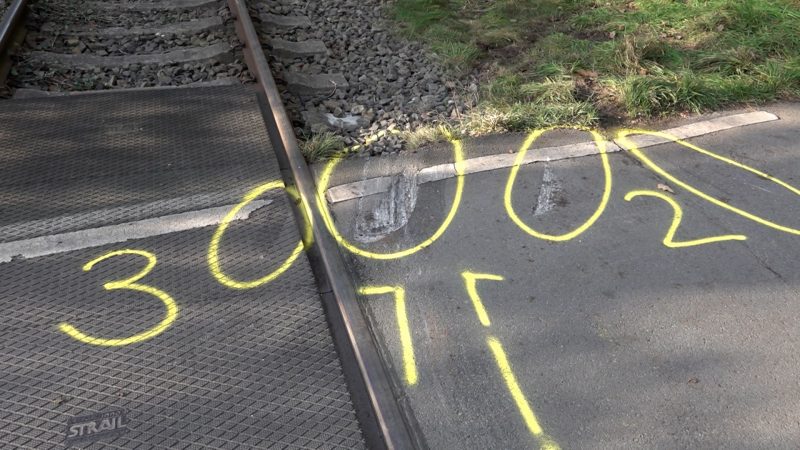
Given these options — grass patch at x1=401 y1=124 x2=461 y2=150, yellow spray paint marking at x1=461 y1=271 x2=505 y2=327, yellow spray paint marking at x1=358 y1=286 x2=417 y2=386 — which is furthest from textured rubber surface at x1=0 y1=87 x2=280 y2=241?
yellow spray paint marking at x1=461 y1=271 x2=505 y2=327

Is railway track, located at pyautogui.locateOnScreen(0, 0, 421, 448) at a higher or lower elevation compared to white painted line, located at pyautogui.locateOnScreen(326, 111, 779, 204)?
higher

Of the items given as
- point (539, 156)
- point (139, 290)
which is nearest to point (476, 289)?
point (539, 156)

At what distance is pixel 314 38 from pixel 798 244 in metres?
4.25

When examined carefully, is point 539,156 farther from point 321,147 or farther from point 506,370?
point 506,370

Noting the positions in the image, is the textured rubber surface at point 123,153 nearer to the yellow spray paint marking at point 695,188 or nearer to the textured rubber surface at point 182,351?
the textured rubber surface at point 182,351

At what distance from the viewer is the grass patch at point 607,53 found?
4.49 meters

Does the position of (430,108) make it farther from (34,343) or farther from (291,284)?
(34,343)

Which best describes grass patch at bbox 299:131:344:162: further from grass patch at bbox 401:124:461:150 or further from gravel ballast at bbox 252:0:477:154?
grass patch at bbox 401:124:461:150

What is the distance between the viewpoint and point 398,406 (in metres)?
2.51

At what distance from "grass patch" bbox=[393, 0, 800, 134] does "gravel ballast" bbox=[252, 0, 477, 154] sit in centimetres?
24

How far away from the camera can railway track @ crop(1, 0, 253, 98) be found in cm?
498

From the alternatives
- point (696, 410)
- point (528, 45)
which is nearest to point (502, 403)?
point (696, 410)

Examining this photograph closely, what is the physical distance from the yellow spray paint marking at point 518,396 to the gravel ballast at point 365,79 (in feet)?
5.86

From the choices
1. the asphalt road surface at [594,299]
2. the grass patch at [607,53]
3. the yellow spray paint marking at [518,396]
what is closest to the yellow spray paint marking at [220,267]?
the asphalt road surface at [594,299]
